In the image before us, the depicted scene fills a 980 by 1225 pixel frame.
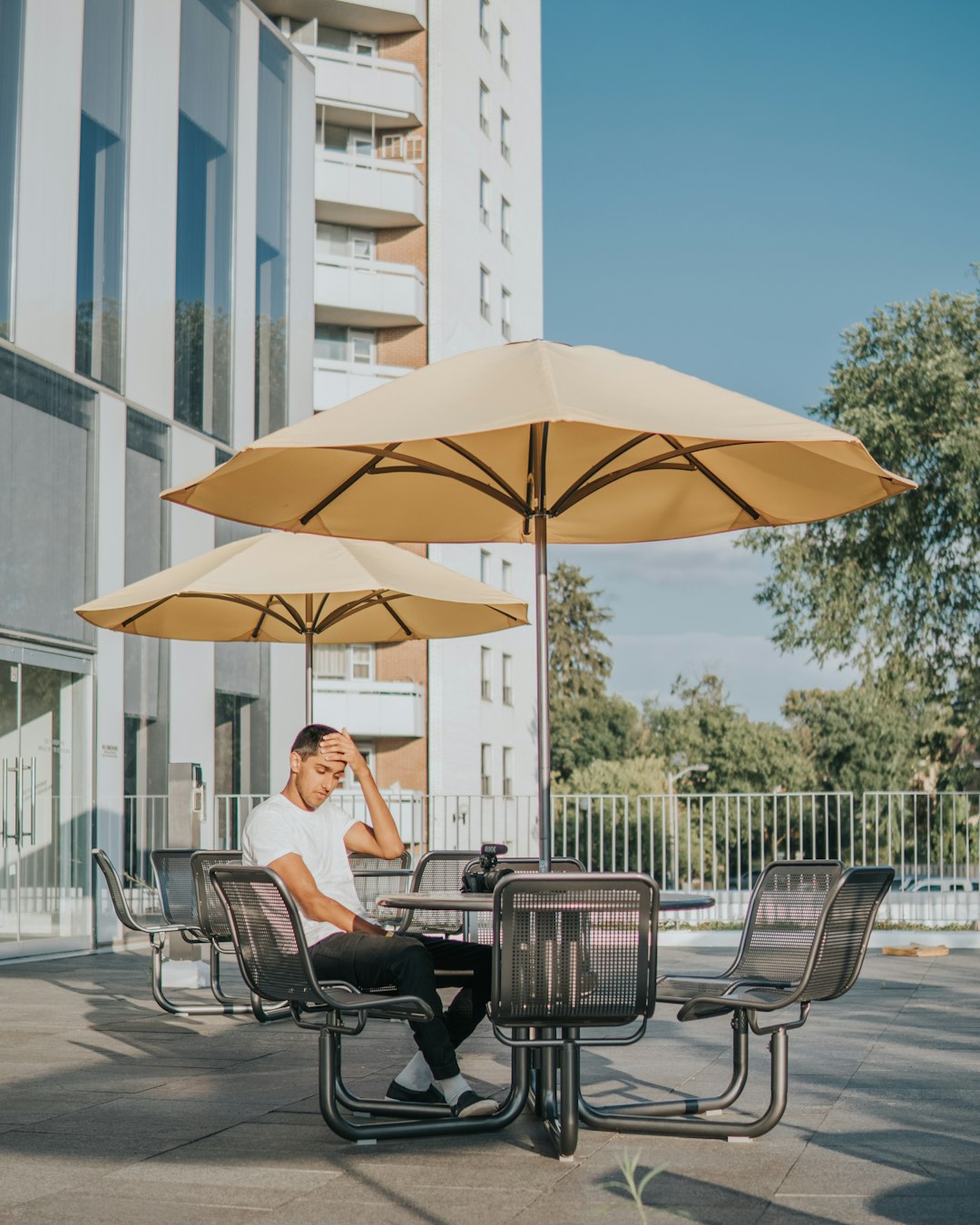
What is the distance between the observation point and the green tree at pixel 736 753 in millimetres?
66125

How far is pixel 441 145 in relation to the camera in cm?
4366

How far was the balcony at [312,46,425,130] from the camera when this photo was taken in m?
41.7

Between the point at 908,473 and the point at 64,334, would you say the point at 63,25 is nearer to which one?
the point at 64,334

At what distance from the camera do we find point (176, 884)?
10.2 meters

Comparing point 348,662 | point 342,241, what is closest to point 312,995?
point 348,662

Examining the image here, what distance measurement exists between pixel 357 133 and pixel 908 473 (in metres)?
25.6

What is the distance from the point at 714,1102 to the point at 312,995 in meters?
1.59

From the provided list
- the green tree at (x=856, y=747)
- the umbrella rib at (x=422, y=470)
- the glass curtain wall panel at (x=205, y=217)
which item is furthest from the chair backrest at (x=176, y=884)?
the green tree at (x=856, y=747)

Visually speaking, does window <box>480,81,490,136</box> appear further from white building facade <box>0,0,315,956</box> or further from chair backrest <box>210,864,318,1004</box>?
chair backrest <box>210,864,318,1004</box>

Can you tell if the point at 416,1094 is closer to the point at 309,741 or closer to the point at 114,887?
the point at 309,741

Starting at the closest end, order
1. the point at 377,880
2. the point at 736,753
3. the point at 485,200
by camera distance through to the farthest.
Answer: the point at 377,880
the point at 485,200
the point at 736,753

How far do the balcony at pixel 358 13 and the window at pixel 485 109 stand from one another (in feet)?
13.7

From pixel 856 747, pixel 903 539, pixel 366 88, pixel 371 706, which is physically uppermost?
pixel 366 88

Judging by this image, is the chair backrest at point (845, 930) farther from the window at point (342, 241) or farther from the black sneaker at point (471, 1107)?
the window at point (342, 241)
